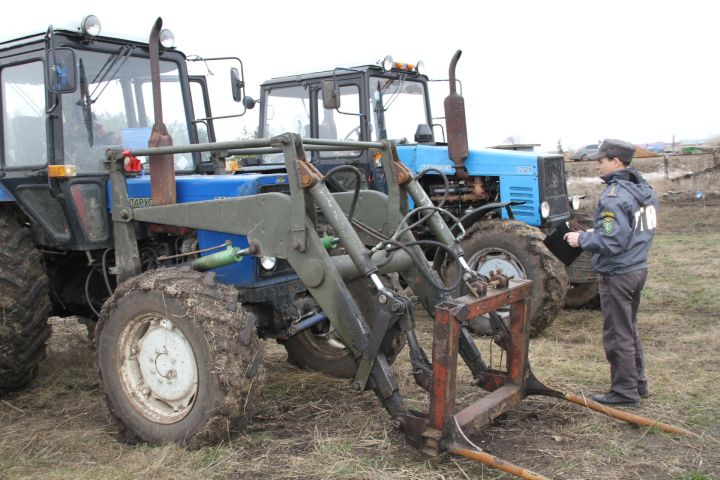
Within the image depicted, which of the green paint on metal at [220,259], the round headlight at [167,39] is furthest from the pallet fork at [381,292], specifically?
the round headlight at [167,39]

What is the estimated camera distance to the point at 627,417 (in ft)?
12.8

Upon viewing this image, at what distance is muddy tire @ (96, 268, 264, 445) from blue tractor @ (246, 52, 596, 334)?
3.05m

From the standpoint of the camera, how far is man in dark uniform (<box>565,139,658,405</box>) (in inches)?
165

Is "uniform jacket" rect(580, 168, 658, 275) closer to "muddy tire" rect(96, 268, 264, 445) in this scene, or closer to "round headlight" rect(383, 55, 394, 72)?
"muddy tire" rect(96, 268, 264, 445)

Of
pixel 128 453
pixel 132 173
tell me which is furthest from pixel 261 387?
pixel 132 173

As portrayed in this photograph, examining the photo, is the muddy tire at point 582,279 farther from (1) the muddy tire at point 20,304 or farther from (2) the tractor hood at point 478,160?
(1) the muddy tire at point 20,304

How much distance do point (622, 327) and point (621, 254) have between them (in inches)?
18.6

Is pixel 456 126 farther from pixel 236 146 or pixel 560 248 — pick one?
pixel 236 146

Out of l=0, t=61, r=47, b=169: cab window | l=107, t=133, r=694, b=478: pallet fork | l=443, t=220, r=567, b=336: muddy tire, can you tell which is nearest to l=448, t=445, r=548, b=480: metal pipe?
l=107, t=133, r=694, b=478: pallet fork

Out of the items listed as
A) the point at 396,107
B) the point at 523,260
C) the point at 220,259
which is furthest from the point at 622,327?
the point at 396,107

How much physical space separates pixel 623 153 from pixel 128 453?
3548mm

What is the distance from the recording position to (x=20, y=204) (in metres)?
4.67

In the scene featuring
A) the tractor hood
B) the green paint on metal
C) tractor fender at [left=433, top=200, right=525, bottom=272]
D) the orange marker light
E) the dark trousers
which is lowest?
the dark trousers

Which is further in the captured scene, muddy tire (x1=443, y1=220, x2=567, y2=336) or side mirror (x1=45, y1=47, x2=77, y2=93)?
muddy tire (x1=443, y1=220, x2=567, y2=336)
